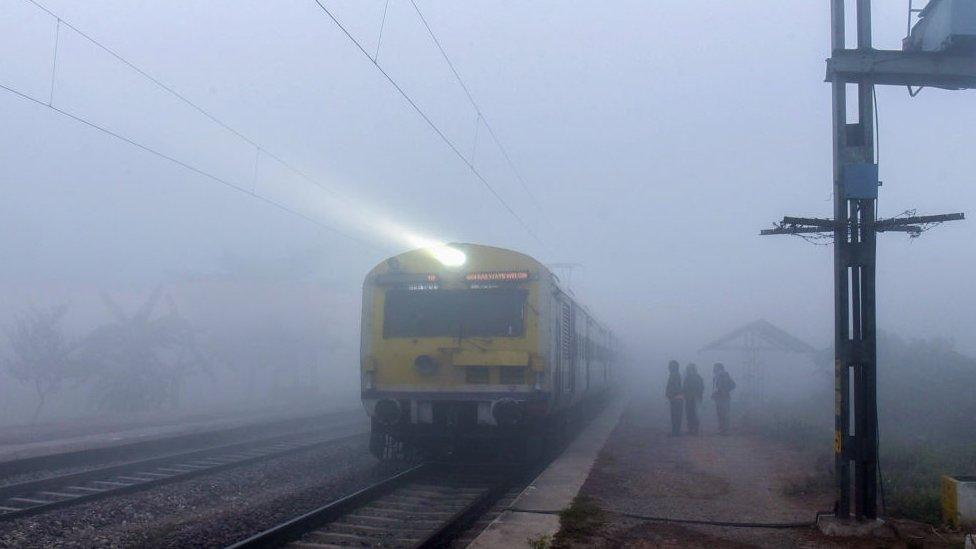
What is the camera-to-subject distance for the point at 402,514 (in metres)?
9.34

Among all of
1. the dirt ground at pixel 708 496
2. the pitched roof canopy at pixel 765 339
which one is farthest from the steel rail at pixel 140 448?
the pitched roof canopy at pixel 765 339

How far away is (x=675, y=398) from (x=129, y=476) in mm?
11466

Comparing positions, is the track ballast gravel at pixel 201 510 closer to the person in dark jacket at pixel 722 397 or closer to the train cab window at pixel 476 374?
the train cab window at pixel 476 374

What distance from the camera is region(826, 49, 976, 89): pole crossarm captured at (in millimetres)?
8078

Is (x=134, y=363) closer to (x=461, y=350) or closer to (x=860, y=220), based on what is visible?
(x=461, y=350)

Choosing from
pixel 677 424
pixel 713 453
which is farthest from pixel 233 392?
pixel 713 453

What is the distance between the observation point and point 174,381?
35344 mm

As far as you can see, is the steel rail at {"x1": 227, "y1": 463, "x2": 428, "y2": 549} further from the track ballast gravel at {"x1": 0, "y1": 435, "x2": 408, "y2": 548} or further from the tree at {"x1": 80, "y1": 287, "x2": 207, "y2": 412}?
the tree at {"x1": 80, "y1": 287, "x2": 207, "y2": 412}

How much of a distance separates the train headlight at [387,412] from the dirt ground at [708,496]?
2.83 metres

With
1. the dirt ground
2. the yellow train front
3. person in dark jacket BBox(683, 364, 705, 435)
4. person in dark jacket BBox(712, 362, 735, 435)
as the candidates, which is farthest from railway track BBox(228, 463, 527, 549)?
person in dark jacket BBox(712, 362, 735, 435)

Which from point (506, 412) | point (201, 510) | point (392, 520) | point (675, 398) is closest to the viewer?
point (392, 520)

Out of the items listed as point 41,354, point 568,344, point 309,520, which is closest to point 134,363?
point 41,354

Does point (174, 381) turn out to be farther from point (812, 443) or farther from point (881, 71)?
point (881, 71)

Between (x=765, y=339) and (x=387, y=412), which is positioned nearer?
(x=387, y=412)
